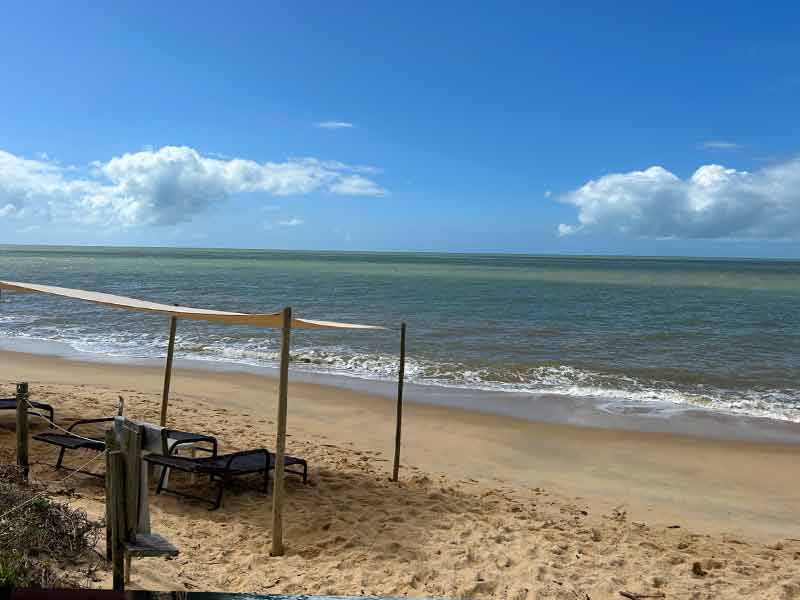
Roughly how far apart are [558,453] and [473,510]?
2955 millimetres

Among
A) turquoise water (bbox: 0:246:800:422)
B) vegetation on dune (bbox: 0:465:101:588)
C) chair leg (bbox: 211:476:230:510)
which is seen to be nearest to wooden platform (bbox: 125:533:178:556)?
vegetation on dune (bbox: 0:465:101:588)

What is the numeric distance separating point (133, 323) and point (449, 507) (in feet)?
59.1

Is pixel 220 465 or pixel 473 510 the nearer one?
pixel 220 465

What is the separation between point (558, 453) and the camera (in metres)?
8.73

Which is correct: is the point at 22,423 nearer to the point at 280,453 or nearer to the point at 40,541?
the point at 40,541

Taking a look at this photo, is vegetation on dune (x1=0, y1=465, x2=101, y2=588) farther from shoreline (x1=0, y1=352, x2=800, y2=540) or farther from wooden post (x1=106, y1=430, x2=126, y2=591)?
shoreline (x1=0, y1=352, x2=800, y2=540)

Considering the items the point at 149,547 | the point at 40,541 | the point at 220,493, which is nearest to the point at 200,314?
the point at 220,493

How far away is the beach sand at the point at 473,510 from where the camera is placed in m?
4.63

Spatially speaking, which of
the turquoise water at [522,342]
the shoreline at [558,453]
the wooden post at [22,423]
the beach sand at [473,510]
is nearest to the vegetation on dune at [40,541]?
the beach sand at [473,510]

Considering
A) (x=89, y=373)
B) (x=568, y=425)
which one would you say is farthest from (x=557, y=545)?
(x=89, y=373)

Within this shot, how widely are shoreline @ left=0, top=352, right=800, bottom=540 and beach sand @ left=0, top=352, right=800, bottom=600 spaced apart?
4cm

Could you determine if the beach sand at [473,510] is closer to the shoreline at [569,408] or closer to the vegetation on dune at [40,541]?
the vegetation on dune at [40,541]

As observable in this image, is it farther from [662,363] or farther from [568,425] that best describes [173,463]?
[662,363]

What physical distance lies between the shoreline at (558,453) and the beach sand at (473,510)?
4cm
